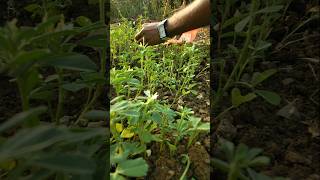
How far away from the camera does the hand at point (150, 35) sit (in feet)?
3.65

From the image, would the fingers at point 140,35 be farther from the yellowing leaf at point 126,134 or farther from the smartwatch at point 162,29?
the yellowing leaf at point 126,134

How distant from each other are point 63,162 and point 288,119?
0.51m

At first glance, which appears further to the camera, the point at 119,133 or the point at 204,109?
the point at 204,109

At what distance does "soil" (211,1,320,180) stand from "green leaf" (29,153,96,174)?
1.27 feet

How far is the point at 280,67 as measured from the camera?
925 millimetres

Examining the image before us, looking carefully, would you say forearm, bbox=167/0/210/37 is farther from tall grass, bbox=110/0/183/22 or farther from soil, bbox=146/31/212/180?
soil, bbox=146/31/212/180

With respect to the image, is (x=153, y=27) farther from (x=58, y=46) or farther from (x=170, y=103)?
(x=58, y=46)

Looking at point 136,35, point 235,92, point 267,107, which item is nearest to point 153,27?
point 136,35

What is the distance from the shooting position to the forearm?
1.00 meters

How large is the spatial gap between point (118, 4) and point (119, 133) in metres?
0.47

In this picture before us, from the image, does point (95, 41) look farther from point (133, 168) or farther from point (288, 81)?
point (288, 81)

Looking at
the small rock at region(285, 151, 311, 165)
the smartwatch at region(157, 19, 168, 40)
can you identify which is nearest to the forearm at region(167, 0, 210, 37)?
the smartwatch at region(157, 19, 168, 40)

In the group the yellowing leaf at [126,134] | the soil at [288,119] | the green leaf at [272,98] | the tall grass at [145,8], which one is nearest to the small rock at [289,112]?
the soil at [288,119]

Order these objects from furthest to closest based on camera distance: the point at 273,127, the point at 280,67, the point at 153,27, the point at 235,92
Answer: the point at 153,27 < the point at 280,67 < the point at 273,127 < the point at 235,92
